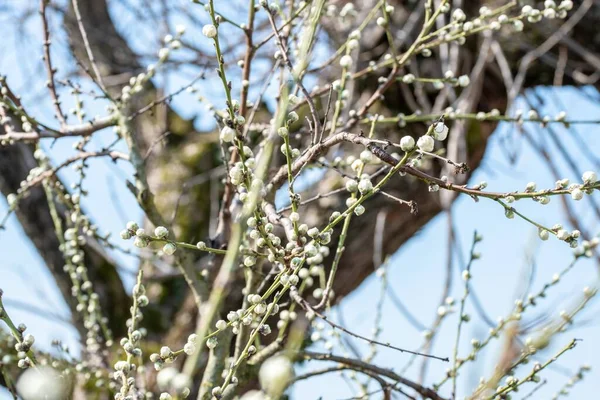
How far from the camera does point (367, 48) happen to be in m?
1.88

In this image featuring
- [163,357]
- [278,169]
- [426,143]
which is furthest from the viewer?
[278,169]

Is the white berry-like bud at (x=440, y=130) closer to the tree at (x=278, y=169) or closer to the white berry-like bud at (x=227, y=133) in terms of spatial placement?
the tree at (x=278, y=169)

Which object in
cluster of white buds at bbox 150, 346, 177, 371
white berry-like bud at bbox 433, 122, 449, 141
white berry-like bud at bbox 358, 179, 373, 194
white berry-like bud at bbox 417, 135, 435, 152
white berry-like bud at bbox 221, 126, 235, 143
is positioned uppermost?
white berry-like bud at bbox 221, 126, 235, 143

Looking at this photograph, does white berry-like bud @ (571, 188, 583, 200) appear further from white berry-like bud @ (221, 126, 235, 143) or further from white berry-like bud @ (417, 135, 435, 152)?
white berry-like bud @ (221, 126, 235, 143)

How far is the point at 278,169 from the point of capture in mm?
968

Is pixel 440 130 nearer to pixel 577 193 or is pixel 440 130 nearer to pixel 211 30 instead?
pixel 577 193

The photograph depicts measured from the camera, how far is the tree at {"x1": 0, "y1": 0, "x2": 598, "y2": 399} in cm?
63

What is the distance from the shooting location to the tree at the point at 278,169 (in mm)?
633

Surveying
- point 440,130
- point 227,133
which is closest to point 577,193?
point 440,130

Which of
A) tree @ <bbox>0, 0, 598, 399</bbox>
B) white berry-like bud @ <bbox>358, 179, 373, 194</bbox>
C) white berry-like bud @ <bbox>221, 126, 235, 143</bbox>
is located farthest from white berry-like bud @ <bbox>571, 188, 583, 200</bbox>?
white berry-like bud @ <bbox>221, 126, 235, 143</bbox>

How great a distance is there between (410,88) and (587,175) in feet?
4.67

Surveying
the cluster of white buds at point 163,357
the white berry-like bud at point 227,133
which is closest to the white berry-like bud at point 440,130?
the white berry-like bud at point 227,133

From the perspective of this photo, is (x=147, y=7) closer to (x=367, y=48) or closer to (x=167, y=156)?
(x=167, y=156)

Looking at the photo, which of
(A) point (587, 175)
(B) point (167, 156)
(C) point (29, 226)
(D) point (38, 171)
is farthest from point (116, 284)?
(A) point (587, 175)
